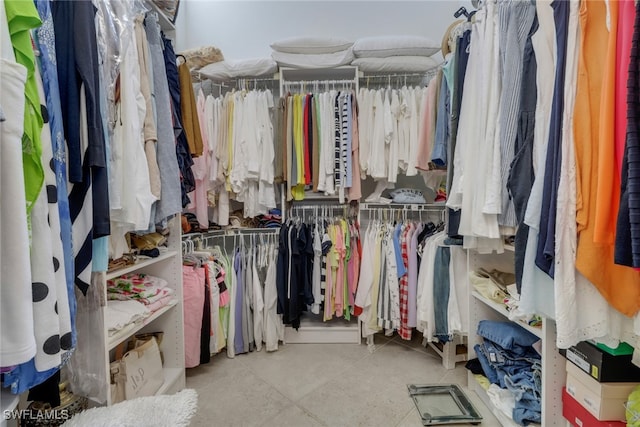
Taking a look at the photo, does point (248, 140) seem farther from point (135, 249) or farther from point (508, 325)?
point (508, 325)

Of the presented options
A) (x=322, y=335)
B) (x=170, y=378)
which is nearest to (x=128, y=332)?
(x=170, y=378)

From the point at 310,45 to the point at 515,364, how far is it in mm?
2381

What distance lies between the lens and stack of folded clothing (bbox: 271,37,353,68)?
2.25 meters

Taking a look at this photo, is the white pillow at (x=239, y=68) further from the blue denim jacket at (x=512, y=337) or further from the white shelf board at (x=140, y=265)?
the blue denim jacket at (x=512, y=337)

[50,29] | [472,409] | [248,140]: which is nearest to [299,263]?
[248,140]

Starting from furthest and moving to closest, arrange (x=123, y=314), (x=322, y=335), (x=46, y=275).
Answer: (x=322, y=335) < (x=123, y=314) < (x=46, y=275)

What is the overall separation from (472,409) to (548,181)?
1.30 metres

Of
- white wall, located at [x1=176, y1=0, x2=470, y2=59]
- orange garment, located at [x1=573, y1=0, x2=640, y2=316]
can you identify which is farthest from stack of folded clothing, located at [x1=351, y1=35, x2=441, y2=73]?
orange garment, located at [x1=573, y1=0, x2=640, y2=316]

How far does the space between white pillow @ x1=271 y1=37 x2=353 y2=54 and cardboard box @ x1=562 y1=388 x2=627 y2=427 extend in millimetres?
2393

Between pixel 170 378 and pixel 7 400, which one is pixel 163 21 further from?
pixel 170 378

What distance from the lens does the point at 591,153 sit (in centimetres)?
84

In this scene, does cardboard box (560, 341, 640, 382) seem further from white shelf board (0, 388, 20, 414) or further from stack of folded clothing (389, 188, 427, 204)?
white shelf board (0, 388, 20, 414)

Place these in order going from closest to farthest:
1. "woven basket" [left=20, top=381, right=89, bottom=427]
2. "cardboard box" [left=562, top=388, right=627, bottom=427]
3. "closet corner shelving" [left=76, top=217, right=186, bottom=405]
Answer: "woven basket" [left=20, top=381, right=89, bottom=427] → "cardboard box" [left=562, top=388, right=627, bottom=427] → "closet corner shelving" [left=76, top=217, right=186, bottom=405]

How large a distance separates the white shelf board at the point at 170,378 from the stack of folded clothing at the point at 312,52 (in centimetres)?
220
